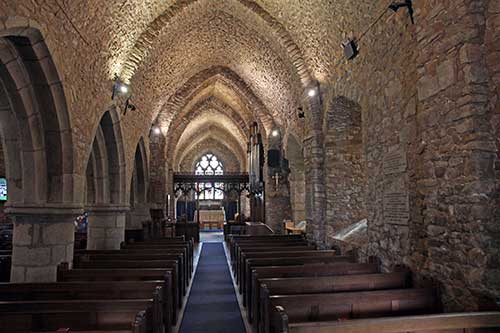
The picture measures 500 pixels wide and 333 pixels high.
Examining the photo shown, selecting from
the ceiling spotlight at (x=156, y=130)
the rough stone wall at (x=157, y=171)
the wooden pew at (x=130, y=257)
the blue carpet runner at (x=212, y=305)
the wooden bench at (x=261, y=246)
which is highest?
the ceiling spotlight at (x=156, y=130)

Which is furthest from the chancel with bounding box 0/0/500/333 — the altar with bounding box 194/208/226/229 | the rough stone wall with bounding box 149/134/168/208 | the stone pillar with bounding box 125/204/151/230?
the altar with bounding box 194/208/226/229

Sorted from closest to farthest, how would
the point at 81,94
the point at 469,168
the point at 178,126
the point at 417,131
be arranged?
the point at 469,168 → the point at 417,131 → the point at 81,94 → the point at 178,126

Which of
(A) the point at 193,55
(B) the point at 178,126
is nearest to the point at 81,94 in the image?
(A) the point at 193,55

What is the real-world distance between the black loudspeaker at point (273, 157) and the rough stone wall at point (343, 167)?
541 cm

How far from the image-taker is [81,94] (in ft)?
19.7

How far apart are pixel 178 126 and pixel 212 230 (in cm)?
747

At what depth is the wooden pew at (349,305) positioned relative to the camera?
3.25m

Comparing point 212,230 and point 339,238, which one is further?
point 212,230

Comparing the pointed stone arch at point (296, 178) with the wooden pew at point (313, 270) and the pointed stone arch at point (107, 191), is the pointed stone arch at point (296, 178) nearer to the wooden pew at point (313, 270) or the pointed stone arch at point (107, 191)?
the pointed stone arch at point (107, 191)

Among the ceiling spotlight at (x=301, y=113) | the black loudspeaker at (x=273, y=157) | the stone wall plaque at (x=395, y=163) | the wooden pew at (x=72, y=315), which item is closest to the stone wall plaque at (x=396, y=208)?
the stone wall plaque at (x=395, y=163)

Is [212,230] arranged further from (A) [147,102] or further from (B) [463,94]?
(B) [463,94]

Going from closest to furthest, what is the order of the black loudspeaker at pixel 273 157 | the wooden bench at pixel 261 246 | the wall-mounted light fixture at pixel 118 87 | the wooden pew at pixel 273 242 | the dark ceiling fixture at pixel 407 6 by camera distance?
the dark ceiling fixture at pixel 407 6 < the wooden bench at pixel 261 246 < the wall-mounted light fixture at pixel 118 87 < the wooden pew at pixel 273 242 < the black loudspeaker at pixel 273 157

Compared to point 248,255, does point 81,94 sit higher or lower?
higher

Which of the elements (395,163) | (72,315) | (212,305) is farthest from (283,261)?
(72,315)
